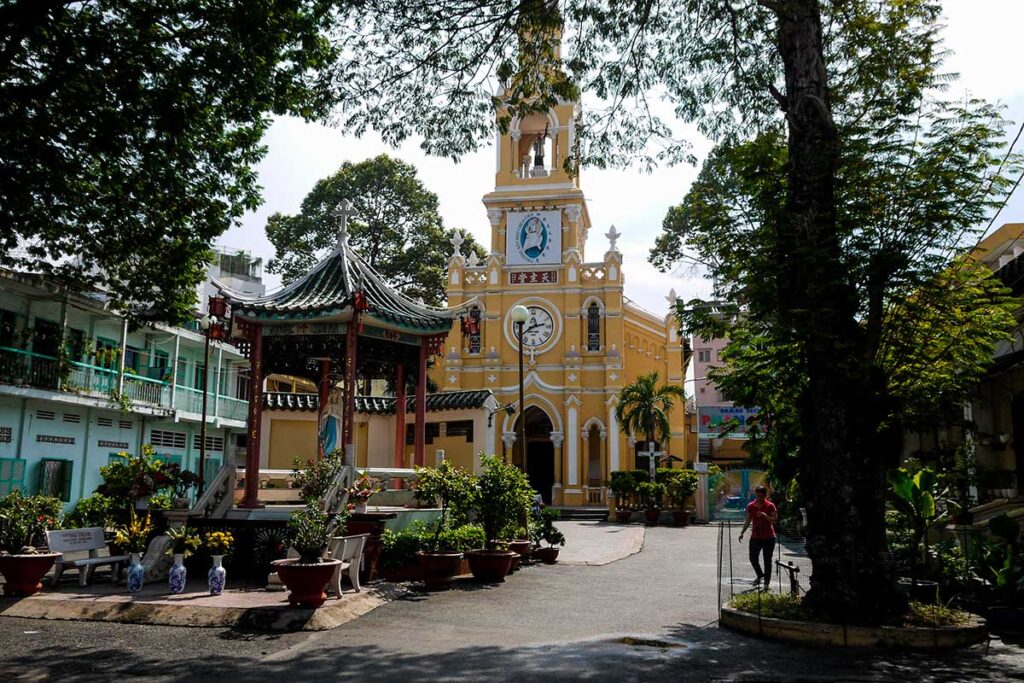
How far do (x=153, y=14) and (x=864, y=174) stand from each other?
29.7 ft

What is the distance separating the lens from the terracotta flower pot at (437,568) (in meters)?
12.3

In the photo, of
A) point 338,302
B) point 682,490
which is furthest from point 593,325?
point 338,302

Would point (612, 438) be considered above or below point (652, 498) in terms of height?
above

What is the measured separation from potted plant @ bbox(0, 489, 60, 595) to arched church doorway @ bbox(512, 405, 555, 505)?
28620 millimetres

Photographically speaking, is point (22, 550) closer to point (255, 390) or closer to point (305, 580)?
point (305, 580)

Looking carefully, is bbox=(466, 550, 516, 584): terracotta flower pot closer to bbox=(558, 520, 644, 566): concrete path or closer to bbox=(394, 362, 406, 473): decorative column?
bbox=(394, 362, 406, 473): decorative column

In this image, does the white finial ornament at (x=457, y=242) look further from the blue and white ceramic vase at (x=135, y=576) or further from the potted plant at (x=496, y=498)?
the blue and white ceramic vase at (x=135, y=576)

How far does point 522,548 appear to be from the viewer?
15.8m

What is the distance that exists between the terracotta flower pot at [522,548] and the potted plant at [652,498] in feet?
A: 49.9

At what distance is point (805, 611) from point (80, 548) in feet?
32.2

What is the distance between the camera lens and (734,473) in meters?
35.3

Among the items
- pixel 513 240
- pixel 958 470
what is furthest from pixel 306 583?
pixel 513 240

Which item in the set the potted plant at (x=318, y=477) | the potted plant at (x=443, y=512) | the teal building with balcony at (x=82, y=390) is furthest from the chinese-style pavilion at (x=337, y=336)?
the teal building with balcony at (x=82, y=390)

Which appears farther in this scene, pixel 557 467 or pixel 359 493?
pixel 557 467
